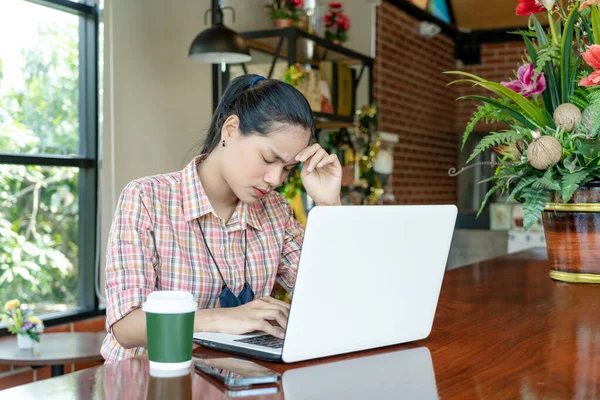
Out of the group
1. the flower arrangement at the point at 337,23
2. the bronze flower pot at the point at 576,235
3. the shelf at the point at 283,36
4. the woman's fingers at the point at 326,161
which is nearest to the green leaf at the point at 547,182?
the bronze flower pot at the point at 576,235

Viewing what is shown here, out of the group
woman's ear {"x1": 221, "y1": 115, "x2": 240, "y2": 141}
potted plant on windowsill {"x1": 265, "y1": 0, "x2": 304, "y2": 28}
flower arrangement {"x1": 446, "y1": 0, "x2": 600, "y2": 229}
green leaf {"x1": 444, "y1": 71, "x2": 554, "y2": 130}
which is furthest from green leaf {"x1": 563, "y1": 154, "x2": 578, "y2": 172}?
potted plant on windowsill {"x1": 265, "y1": 0, "x2": 304, "y2": 28}

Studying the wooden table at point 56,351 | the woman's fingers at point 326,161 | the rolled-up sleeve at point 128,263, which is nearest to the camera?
the rolled-up sleeve at point 128,263

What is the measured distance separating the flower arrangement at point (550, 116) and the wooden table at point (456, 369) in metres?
0.34

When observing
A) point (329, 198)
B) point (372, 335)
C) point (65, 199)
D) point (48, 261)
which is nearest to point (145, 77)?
point (65, 199)

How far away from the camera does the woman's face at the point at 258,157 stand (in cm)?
154

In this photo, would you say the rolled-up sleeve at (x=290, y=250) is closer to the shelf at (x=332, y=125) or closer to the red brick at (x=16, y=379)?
the red brick at (x=16, y=379)

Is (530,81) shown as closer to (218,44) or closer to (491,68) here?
(218,44)

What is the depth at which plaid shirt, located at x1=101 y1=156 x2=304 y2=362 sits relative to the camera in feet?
4.55

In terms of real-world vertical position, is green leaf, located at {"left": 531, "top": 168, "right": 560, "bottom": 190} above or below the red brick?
above

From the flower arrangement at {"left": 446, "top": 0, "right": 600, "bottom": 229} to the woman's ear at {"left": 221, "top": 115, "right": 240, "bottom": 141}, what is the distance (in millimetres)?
542

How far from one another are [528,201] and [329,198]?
1.53ft

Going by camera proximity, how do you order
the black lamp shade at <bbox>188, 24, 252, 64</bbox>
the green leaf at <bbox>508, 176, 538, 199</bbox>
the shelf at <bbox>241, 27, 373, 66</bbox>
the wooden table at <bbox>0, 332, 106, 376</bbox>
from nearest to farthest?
the green leaf at <bbox>508, 176, 538, 199</bbox>, the wooden table at <bbox>0, 332, 106, 376</bbox>, the black lamp shade at <bbox>188, 24, 252, 64</bbox>, the shelf at <bbox>241, 27, 373, 66</bbox>

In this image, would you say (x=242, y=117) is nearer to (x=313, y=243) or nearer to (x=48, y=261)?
(x=313, y=243)

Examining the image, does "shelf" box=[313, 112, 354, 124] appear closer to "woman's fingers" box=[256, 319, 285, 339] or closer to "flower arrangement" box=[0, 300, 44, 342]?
"flower arrangement" box=[0, 300, 44, 342]
